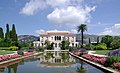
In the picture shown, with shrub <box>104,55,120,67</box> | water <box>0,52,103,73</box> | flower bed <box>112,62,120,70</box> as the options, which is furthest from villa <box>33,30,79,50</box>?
flower bed <box>112,62,120,70</box>

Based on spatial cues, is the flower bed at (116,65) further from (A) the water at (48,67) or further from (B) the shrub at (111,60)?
(A) the water at (48,67)

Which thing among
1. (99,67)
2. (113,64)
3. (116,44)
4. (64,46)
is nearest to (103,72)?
(113,64)

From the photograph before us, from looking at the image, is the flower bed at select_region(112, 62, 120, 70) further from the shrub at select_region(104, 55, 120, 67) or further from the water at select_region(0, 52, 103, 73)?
the water at select_region(0, 52, 103, 73)

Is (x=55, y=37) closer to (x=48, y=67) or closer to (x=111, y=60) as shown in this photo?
(x=48, y=67)

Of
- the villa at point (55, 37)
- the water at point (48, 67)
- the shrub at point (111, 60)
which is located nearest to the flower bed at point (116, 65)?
the shrub at point (111, 60)

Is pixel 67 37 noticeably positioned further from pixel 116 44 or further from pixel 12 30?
pixel 116 44

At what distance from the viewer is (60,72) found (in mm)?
13672

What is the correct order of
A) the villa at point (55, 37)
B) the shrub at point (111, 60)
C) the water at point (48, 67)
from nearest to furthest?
the water at point (48, 67) → the shrub at point (111, 60) → the villa at point (55, 37)

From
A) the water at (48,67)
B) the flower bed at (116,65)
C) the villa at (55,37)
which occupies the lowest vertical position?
the water at (48,67)

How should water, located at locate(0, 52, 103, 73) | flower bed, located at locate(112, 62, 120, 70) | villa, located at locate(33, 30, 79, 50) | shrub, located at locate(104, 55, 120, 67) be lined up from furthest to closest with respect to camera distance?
1. villa, located at locate(33, 30, 79, 50)
2. shrub, located at locate(104, 55, 120, 67)
3. water, located at locate(0, 52, 103, 73)
4. flower bed, located at locate(112, 62, 120, 70)

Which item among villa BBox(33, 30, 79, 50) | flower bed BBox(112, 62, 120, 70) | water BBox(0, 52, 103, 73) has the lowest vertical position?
water BBox(0, 52, 103, 73)

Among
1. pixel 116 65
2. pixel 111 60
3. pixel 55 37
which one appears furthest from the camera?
pixel 55 37

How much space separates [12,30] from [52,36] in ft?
51.0

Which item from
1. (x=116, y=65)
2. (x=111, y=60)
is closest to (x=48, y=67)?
(x=111, y=60)
